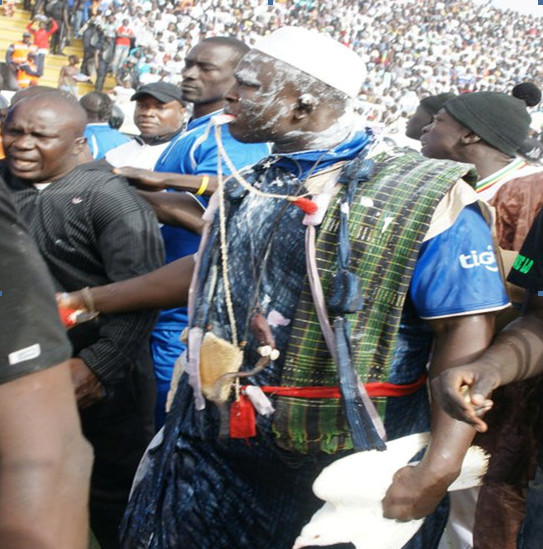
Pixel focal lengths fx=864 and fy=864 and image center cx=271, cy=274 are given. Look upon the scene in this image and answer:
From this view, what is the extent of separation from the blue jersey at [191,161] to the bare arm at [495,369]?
1514 millimetres

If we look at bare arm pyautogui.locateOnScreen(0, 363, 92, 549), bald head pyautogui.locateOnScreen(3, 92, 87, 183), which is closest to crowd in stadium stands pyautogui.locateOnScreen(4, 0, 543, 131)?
bald head pyautogui.locateOnScreen(3, 92, 87, 183)

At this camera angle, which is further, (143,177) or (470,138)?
(470,138)

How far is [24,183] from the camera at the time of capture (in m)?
3.25

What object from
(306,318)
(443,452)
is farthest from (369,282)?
(443,452)

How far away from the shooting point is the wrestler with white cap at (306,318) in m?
2.24

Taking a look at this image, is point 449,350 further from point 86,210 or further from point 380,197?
point 86,210

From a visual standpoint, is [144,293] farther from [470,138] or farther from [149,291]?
[470,138]

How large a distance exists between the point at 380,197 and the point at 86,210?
1280 millimetres

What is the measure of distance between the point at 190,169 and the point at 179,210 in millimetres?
392

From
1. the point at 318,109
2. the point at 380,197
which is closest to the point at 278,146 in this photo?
the point at 318,109

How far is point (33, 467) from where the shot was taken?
1.31 m

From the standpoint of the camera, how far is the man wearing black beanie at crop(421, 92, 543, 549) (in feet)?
9.51

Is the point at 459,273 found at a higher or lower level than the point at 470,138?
higher

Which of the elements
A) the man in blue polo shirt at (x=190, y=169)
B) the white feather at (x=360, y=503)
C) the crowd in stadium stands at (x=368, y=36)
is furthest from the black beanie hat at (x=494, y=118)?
the crowd in stadium stands at (x=368, y=36)
